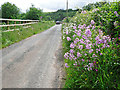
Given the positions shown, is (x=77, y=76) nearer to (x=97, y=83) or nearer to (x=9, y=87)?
(x=97, y=83)

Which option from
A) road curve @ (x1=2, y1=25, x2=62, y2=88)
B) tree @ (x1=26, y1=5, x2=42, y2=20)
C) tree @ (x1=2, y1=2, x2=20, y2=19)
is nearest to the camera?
road curve @ (x1=2, y1=25, x2=62, y2=88)

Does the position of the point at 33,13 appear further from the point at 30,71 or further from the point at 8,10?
the point at 30,71

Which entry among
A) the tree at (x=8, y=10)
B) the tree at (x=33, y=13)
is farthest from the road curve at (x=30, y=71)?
the tree at (x=33, y=13)

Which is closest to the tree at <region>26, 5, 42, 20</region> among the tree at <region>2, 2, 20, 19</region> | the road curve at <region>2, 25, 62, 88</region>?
the tree at <region>2, 2, 20, 19</region>

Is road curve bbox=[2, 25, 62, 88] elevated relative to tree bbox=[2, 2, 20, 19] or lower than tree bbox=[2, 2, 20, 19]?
lower

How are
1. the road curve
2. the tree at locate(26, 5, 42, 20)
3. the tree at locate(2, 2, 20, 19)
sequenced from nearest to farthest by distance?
the road curve, the tree at locate(2, 2, 20, 19), the tree at locate(26, 5, 42, 20)

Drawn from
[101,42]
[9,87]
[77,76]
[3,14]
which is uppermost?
[3,14]

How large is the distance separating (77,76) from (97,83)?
756mm

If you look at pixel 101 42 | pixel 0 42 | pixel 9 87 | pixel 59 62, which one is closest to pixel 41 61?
pixel 59 62

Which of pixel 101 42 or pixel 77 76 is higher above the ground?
pixel 101 42

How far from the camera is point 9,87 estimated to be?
416cm

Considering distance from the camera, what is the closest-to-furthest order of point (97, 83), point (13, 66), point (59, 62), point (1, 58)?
point (97, 83) → point (13, 66) → point (59, 62) → point (1, 58)

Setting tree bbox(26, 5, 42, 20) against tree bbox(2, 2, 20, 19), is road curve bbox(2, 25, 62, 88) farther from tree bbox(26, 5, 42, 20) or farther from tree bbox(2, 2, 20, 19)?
tree bbox(26, 5, 42, 20)

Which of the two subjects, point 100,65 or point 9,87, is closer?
point 100,65
